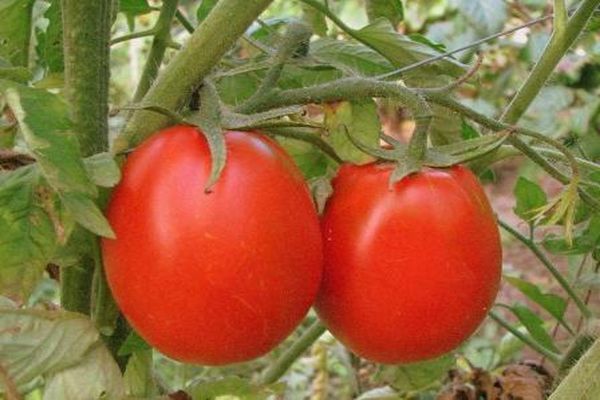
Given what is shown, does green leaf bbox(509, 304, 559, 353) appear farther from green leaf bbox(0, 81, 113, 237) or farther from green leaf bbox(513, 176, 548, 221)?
green leaf bbox(0, 81, 113, 237)

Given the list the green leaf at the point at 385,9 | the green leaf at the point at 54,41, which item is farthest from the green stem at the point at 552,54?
the green leaf at the point at 54,41

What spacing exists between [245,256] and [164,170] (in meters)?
0.08

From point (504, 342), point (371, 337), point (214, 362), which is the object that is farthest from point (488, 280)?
point (504, 342)

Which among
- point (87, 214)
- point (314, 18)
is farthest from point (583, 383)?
point (314, 18)

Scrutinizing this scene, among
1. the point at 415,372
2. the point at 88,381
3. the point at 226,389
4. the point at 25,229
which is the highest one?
the point at 25,229

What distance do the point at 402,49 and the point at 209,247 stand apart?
1.01 feet

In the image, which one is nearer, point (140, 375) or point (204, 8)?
point (140, 375)

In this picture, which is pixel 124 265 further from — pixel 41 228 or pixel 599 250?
pixel 599 250

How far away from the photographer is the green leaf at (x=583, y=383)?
738 millimetres

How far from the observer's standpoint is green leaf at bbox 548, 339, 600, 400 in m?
0.74

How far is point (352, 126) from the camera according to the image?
2.39 ft

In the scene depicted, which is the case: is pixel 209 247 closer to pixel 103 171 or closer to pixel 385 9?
pixel 103 171

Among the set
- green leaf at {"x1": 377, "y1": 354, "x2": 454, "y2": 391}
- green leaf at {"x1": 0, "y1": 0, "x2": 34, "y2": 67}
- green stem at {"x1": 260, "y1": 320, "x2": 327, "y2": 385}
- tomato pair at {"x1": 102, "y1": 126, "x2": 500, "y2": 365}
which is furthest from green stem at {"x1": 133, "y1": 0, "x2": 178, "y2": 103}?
green leaf at {"x1": 377, "y1": 354, "x2": 454, "y2": 391}

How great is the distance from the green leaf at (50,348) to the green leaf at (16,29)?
302 mm
